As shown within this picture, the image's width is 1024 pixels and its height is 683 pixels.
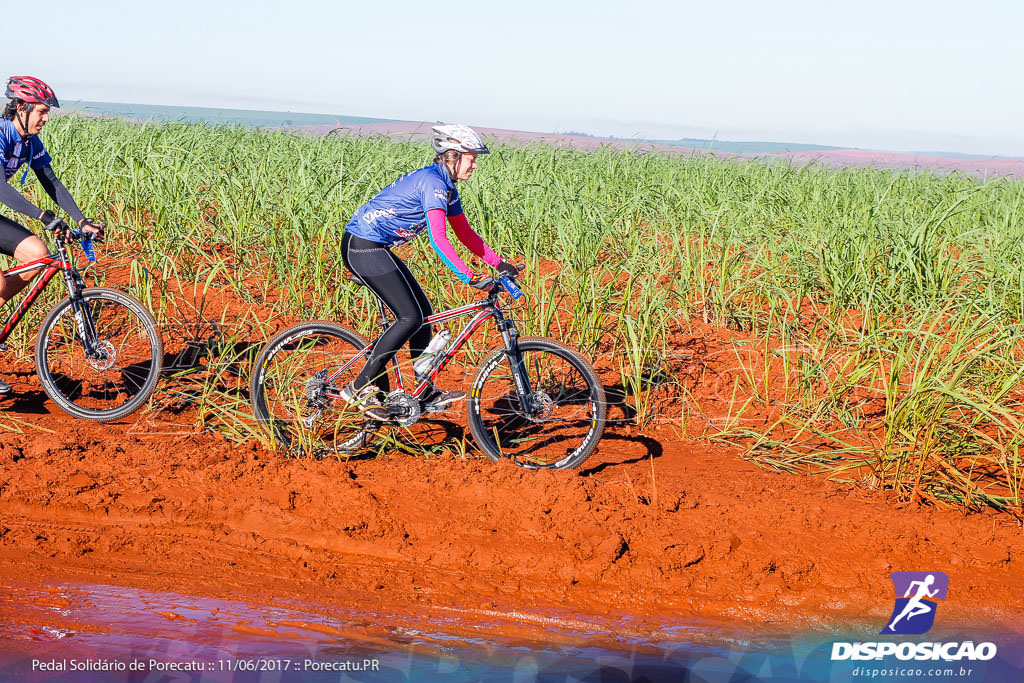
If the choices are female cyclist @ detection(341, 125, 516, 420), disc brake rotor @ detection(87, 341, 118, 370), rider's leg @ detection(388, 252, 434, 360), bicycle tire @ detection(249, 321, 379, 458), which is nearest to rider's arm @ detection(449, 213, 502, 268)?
female cyclist @ detection(341, 125, 516, 420)

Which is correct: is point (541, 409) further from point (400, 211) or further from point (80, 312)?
point (80, 312)

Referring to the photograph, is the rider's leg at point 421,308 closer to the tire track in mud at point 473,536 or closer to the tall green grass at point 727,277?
the tire track in mud at point 473,536

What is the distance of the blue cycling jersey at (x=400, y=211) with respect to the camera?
189 inches

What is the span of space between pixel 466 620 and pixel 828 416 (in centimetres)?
321

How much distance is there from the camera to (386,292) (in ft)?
16.1

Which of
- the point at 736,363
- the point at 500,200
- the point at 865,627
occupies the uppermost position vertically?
the point at 500,200

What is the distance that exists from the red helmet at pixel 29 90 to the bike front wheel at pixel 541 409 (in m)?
3.05

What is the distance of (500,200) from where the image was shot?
862 cm

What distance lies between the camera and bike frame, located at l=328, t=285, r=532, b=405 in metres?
4.90

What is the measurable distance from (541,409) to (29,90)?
11.5ft

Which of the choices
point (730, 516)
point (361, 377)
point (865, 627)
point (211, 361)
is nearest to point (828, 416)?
point (730, 516)

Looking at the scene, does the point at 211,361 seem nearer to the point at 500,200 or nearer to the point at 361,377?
A: the point at 361,377

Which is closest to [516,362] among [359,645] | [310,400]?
[310,400]

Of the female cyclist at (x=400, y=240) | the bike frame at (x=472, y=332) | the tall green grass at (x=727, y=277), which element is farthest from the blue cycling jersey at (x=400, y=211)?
the tall green grass at (x=727, y=277)
